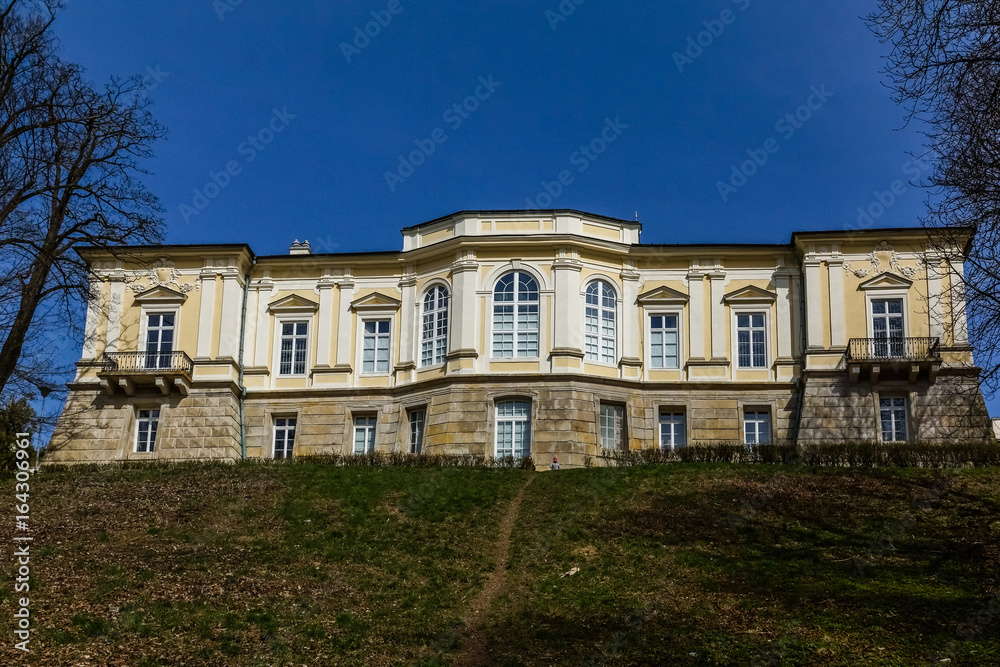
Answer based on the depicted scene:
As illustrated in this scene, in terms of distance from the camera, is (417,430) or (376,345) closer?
(417,430)

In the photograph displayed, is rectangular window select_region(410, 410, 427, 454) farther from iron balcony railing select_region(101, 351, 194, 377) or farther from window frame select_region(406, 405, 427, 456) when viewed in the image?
iron balcony railing select_region(101, 351, 194, 377)

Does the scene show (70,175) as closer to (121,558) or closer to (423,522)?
(121,558)

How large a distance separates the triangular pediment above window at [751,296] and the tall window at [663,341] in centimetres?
194

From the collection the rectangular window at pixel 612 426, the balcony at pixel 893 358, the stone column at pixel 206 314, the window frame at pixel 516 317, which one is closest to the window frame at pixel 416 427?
the window frame at pixel 516 317

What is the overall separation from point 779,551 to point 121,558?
1259 centimetres

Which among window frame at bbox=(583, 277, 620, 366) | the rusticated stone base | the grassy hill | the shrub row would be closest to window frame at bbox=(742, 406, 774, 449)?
the rusticated stone base

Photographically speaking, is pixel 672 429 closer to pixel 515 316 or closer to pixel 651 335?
pixel 651 335

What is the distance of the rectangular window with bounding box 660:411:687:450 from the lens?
118ft

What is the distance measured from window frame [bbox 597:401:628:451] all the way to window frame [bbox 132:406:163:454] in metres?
14.1

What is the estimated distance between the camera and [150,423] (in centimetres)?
3675

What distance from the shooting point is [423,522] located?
82.1ft

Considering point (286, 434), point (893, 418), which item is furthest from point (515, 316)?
point (893, 418)

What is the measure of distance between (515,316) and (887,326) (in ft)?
38.5

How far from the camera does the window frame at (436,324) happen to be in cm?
3667
